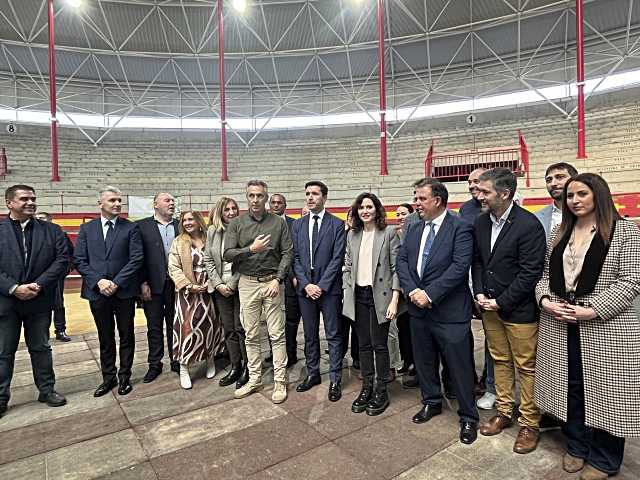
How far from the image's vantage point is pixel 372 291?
2.89 meters

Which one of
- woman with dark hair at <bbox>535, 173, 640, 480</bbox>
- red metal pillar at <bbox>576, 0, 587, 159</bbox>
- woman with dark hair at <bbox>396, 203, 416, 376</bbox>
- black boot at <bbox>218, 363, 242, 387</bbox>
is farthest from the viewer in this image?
red metal pillar at <bbox>576, 0, 587, 159</bbox>

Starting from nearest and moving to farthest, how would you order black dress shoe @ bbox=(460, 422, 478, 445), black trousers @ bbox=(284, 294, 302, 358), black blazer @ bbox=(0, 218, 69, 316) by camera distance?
black dress shoe @ bbox=(460, 422, 478, 445) < black blazer @ bbox=(0, 218, 69, 316) < black trousers @ bbox=(284, 294, 302, 358)

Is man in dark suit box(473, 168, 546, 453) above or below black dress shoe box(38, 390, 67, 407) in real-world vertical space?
above

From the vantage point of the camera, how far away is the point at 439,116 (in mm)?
15844

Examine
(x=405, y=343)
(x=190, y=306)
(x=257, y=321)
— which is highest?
(x=190, y=306)

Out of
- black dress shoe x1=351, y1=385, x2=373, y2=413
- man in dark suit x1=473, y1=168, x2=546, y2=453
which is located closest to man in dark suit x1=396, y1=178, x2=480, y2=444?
man in dark suit x1=473, y1=168, x2=546, y2=453

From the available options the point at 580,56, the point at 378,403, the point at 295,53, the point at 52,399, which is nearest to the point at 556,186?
the point at 378,403

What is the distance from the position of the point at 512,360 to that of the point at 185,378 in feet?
9.21

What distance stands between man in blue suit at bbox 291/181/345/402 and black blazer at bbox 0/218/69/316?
2.08 metres

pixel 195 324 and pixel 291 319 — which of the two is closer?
pixel 195 324

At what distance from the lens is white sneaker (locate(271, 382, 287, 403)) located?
117 inches

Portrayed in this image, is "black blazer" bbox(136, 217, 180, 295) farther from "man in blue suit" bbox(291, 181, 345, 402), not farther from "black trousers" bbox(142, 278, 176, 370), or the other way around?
"man in blue suit" bbox(291, 181, 345, 402)

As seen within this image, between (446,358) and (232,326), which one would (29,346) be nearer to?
(232,326)

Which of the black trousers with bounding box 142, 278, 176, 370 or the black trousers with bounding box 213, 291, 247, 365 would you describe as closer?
the black trousers with bounding box 213, 291, 247, 365
